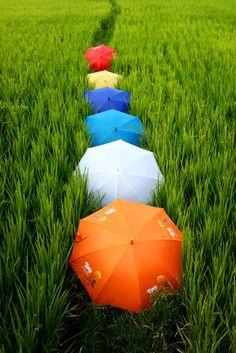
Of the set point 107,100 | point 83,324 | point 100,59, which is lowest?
point 83,324

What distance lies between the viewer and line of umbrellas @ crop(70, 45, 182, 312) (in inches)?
55.2

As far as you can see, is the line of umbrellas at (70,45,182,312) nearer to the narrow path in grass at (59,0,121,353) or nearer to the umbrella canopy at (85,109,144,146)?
the narrow path in grass at (59,0,121,353)

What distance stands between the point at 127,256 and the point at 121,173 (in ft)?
1.98

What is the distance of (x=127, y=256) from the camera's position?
1.43 m

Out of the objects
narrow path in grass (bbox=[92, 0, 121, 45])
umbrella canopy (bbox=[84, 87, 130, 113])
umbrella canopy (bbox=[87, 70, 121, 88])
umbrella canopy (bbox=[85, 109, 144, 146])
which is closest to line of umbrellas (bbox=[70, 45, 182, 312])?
umbrella canopy (bbox=[85, 109, 144, 146])

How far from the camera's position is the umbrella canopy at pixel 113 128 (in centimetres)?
256

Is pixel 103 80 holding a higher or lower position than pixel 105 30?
lower

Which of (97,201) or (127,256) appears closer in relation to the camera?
(127,256)

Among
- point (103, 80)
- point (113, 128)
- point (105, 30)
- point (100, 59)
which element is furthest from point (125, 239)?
point (105, 30)

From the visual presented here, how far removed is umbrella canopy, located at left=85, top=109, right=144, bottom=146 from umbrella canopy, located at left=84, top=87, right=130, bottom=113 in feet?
1.45

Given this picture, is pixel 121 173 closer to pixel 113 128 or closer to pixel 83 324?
pixel 113 128

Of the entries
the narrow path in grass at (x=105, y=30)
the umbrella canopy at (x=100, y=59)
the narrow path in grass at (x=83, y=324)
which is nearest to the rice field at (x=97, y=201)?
the narrow path in grass at (x=83, y=324)

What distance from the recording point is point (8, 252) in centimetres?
142

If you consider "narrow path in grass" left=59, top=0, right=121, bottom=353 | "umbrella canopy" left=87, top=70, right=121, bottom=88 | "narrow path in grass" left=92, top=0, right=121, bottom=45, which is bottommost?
"narrow path in grass" left=59, top=0, right=121, bottom=353
